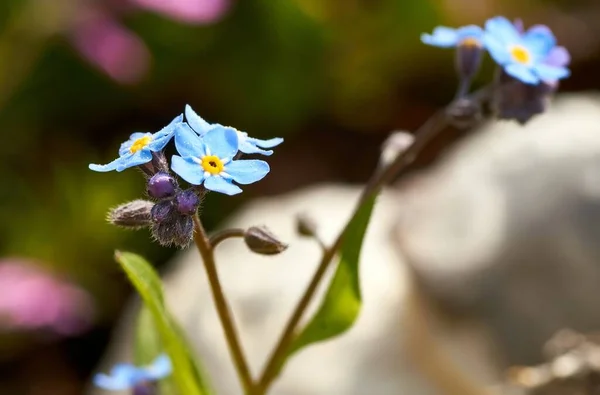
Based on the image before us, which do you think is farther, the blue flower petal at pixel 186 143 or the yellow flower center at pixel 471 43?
the yellow flower center at pixel 471 43

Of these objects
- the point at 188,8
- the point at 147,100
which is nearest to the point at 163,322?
the point at 188,8

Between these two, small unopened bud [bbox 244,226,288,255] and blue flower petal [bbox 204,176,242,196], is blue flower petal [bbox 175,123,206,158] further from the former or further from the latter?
small unopened bud [bbox 244,226,288,255]

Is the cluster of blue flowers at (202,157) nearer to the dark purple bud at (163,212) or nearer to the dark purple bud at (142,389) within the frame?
the dark purple bud at (163,212)

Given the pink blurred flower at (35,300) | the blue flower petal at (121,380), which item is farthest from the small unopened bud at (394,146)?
the pink blurred flower at (35,300)

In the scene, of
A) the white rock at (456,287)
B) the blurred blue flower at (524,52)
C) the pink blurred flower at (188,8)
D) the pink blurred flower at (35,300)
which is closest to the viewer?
the blurred blue flower at (524,52)

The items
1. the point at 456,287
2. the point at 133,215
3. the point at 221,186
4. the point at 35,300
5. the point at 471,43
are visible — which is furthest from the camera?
the point at 35,300

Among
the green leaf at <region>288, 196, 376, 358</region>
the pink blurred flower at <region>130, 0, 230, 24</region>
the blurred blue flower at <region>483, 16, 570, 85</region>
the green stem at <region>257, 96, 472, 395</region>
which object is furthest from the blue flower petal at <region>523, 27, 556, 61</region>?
the pink blurred flower at <region>130, 0, 230, 24</region>

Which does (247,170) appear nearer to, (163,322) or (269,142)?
(269,142)
